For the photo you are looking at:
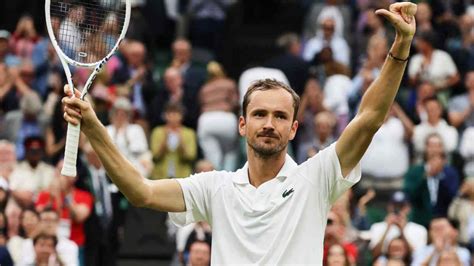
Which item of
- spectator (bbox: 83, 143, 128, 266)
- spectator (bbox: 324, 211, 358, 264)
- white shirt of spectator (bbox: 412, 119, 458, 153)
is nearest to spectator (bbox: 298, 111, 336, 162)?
white shirt of spectator (bbox: 412, 119, 458, 153)

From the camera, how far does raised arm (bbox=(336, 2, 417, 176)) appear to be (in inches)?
279

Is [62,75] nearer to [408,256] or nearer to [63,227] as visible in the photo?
[63,227]

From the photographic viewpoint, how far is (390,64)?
281 inches

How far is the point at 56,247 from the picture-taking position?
47.1 ft

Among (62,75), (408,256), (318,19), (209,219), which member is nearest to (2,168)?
(62,75)

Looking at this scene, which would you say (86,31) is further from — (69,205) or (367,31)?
(367,31)

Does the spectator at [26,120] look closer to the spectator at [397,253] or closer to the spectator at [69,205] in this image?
the spectator at [69,205]

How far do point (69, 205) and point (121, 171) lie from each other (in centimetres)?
815

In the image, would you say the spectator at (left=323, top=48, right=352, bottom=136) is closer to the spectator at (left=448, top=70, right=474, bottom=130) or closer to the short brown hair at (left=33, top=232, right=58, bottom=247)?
the spectator at (left=448, top=70, right=474, bottom=130)

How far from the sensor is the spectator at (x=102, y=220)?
51.2 ft

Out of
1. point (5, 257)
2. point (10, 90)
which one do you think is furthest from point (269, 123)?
point (10, 90)

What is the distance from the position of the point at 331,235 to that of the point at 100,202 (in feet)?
9.60

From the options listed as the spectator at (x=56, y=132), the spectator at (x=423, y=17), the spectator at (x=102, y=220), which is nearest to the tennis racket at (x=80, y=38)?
the spectator at (x=102, y=220)

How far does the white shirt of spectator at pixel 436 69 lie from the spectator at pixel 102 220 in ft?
14.6
